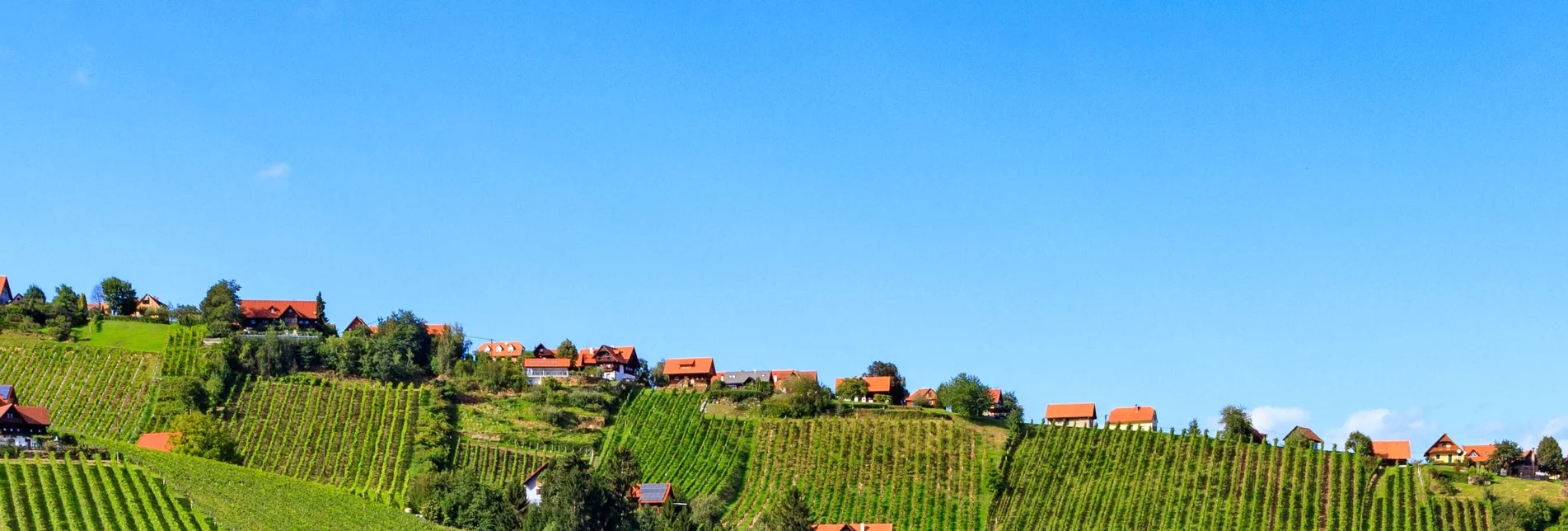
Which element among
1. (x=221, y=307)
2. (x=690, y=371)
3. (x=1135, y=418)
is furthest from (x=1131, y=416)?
(x=221, y=307)

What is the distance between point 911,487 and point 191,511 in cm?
5532

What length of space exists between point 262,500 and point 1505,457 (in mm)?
90371

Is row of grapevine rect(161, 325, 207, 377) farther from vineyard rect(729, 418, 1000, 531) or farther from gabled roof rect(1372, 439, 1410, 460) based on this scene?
gabled roof rect(1372, 439, 1410, 460)

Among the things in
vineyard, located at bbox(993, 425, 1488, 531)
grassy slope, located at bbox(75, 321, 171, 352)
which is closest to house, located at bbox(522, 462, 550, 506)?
vineyard, located at bbox(993, 425, 1488, 531)

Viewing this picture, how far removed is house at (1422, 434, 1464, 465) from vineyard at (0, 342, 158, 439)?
105602mm

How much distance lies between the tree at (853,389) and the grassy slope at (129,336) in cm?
6057

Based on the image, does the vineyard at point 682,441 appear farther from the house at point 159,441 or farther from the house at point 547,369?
the house at point 159,441

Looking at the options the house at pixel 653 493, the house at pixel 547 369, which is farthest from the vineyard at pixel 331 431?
the house at pixel 653 493

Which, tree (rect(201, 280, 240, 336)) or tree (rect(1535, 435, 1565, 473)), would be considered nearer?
tree (rect(1535, 435, 1565, 473))

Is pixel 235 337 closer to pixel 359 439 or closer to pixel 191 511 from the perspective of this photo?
pixel 359 439

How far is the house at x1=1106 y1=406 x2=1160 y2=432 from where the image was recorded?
461 ft

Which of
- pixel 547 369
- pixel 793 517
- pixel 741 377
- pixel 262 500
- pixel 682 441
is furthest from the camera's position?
pixel 741 377

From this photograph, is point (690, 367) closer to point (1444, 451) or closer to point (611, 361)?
point (611, 361)

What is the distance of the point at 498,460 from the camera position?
389 ft
